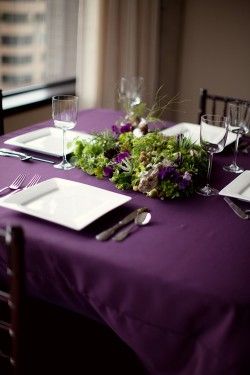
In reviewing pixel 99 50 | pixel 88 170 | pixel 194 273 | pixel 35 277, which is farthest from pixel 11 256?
pixel 99 50

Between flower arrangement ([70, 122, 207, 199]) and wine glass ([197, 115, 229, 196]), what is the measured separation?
0.04 metres

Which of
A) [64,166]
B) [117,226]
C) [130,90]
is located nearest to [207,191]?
[117,226]

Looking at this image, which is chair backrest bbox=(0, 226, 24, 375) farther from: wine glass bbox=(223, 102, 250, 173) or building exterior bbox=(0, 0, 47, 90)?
building exterior bbox=(0, 0, 47, 90)

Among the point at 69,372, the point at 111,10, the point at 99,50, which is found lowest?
the point at 69,372

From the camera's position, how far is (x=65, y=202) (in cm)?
134

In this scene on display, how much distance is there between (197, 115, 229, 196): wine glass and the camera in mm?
1430

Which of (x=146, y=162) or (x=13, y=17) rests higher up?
(x=13, y=17)

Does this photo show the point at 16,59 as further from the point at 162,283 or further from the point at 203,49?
the point at 162,283

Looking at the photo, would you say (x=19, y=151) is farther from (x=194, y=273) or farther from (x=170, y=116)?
(x=170, y=116)

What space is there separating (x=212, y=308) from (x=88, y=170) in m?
0.70

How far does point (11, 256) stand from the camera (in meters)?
0.92

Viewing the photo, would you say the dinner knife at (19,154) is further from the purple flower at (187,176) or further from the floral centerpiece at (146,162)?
the purple flower at (187,176)

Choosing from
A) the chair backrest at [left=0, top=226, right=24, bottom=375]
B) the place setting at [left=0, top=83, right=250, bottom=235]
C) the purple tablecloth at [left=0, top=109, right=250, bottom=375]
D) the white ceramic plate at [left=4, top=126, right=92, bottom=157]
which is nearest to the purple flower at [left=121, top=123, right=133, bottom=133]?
the place setting at [left=0, top=83, right=250, bottom=235]

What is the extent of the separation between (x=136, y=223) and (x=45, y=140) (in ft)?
2.44
